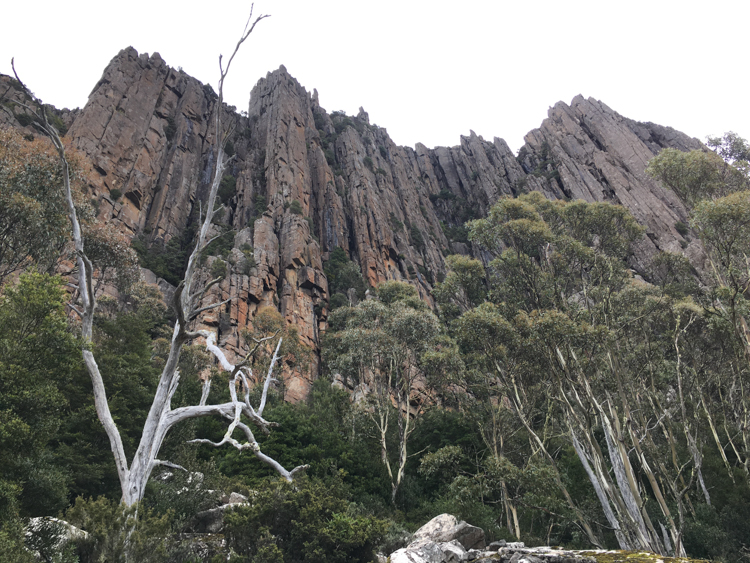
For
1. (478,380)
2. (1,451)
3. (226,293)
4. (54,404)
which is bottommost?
(1,451)

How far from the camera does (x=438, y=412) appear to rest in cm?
2438

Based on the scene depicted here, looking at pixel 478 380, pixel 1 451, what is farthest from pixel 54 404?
pixel 478 380

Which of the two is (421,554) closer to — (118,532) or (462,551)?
(462,551)

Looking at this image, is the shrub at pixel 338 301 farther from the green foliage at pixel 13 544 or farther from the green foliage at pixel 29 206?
the green foliage at pixel 13 544

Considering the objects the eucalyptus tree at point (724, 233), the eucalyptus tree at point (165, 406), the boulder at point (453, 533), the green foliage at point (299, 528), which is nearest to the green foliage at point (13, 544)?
the eucalyptus tree at point (165, 406)

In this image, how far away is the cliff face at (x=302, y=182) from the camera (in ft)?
148

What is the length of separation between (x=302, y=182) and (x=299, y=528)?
55986mm

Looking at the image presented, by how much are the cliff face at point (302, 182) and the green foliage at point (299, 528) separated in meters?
24.0

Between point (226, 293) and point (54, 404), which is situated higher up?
point (226, 293)

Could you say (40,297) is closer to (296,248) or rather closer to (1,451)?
(1,451)

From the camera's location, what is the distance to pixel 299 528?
851cm

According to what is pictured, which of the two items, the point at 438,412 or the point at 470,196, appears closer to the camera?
the point at 438,412

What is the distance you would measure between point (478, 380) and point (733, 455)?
1360 centimetres

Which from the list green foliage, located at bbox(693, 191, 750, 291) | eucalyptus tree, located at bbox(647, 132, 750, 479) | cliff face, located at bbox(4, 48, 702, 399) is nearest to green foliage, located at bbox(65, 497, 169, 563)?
eucalyptus tree, located at bbox(647, 132, 750, 479)
